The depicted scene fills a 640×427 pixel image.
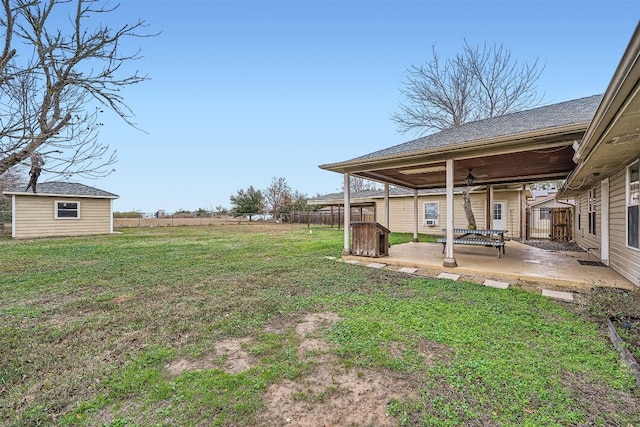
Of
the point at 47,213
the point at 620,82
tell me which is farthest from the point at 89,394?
the point at 47,213

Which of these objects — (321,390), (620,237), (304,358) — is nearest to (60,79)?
(304,358)

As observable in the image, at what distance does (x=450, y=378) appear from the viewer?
204 centimetres

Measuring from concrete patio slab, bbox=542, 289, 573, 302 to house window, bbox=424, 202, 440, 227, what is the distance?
34.9 ft

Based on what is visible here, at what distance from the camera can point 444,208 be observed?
1431 centimetres

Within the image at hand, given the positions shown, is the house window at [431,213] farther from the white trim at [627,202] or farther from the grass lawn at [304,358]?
the grass lawn at [304,358]

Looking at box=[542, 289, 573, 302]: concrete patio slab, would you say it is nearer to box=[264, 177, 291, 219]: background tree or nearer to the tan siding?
the tan siding

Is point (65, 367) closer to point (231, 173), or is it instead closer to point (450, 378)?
point (450, 378)

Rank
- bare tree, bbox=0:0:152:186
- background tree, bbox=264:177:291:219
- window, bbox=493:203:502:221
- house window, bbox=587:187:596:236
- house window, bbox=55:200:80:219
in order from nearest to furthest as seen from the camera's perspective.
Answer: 1. bare tree, bbox=0:0:152:186
2. house window, bbox=587:187:596:236
3. window, bbox=493:203:502:221
4. house window, bbox=55:200:80:219
5. background tree, bbox=264:177:291:219

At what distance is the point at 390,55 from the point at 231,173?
27864 millimetres

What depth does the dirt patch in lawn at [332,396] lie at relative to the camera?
1661 millimetres

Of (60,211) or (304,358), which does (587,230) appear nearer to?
(304,358)

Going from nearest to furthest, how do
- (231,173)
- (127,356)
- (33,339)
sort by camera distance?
(127,356) < (33,339) < (231,173)

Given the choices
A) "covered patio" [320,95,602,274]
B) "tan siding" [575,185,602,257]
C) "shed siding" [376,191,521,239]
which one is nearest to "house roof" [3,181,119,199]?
"covered patio" [320,95,602,274]

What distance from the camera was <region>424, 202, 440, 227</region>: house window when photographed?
14562 millimetres
